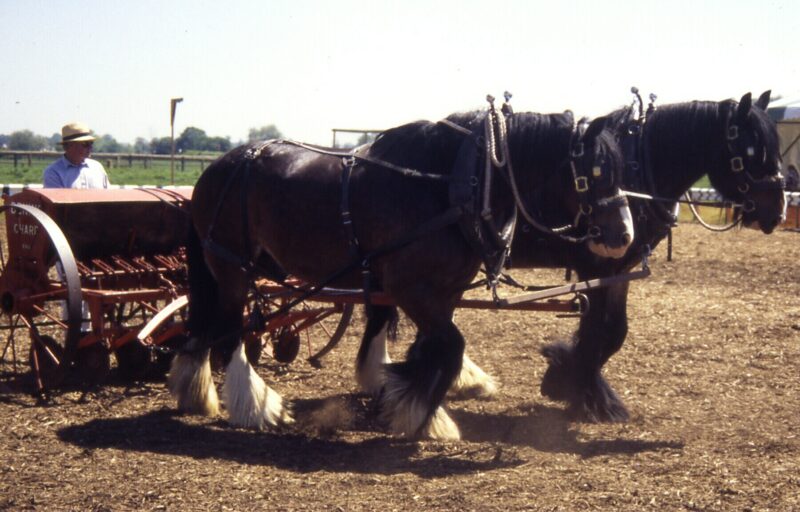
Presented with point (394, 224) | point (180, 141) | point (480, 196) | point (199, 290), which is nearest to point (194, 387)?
point (199, 290)

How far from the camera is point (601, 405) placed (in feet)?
19.6

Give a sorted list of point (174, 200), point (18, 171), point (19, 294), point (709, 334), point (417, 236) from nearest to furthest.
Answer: point (417, 236), point (19, 294), point (174, 200), point (709, 334), point (18, 171)

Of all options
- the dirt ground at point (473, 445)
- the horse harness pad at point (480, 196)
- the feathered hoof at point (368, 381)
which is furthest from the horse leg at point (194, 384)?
the horse harness pad at point (480, 196)

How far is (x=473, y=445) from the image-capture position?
534 centimetres

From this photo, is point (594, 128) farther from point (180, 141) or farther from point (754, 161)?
point (180, 141)

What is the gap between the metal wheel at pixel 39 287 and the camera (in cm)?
601

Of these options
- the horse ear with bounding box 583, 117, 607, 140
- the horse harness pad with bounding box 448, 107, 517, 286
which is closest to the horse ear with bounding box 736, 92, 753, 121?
the horse ear with bounding box 583, 117, 607, 140

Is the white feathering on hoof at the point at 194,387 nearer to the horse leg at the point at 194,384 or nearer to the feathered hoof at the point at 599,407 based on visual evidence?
the horse leg at the point at 194,384

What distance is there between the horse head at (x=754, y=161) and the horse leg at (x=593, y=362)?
3.04ft

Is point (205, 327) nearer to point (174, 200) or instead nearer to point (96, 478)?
point (174, 200)

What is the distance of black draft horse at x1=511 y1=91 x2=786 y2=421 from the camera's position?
585 centimetres

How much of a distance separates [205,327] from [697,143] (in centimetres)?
326

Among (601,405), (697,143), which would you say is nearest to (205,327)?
(601,405)

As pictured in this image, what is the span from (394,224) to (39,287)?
2680mm
